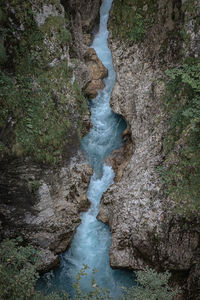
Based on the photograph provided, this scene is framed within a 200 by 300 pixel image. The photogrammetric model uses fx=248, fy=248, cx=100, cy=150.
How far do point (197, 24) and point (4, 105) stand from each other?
8.72 m

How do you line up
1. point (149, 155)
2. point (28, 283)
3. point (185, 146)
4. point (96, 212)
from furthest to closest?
1. point (96, 212)
2. point (149, 155)
3. point (185, 146)
4. point (28, 283)

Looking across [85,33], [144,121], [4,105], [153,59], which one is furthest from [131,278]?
[85,33]

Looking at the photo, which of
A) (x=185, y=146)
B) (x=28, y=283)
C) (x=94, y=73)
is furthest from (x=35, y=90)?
(x=28, y=283)

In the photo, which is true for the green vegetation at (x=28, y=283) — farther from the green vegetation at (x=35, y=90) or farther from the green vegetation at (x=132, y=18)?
the green vegetation at (x=132, y=18)

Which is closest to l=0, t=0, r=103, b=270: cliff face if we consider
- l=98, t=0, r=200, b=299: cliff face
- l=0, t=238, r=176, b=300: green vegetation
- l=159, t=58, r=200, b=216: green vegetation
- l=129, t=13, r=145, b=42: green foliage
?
l=0, t=238, r=176, b=300: green vegetation

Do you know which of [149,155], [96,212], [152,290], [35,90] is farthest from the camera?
[96,212]

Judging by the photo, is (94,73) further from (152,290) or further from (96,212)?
(152,290)

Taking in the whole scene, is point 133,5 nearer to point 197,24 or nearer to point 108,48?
point 108,48

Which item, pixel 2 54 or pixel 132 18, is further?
pixel 132 18

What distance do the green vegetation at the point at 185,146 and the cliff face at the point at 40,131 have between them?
15.2ft

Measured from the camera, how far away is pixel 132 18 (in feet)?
49.9

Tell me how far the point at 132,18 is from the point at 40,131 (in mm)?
9619

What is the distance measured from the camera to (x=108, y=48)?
55.6ft

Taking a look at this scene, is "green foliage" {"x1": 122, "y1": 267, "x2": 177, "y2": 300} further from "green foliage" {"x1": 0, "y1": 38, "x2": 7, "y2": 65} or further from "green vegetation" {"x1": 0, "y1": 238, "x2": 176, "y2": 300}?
"green foliage" {"x1": 0, "y1": 38, "x2": 7, "y2": 65}
